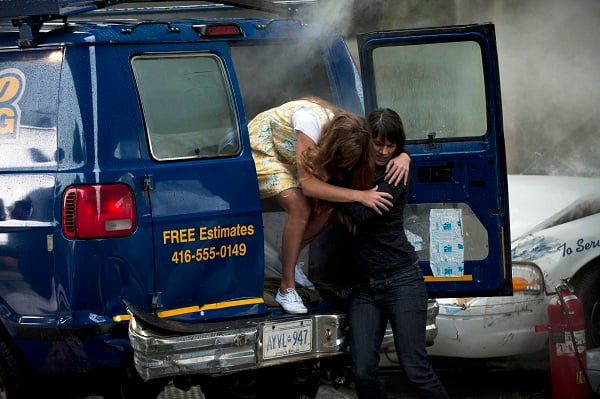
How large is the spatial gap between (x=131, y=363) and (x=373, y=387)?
1209 millimetres

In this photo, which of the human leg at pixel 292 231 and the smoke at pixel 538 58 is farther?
the smoke at pixel 538 58

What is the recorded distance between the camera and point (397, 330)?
5.48 m

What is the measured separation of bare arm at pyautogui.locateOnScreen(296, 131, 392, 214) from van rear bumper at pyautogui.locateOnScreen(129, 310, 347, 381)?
24.0 inches

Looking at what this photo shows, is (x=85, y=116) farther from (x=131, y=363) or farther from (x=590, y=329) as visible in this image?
(x=590, y=329)

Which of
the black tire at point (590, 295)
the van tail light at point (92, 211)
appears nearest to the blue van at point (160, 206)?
the van tail light at point (92, 211)

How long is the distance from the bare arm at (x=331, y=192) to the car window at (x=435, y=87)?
72cm

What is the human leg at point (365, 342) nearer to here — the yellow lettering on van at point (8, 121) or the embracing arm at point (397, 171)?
the embracing arm at point (397, 171)

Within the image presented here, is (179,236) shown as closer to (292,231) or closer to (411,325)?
(292,231)

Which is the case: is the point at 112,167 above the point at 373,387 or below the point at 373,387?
above

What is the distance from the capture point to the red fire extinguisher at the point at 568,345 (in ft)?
22.4

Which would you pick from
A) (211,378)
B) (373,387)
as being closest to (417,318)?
(373,387)

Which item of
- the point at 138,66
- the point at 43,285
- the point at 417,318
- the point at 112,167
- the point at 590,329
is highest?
the point at 138,66

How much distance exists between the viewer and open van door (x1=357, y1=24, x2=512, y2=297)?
5996mm

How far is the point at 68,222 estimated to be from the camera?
16.4ft
